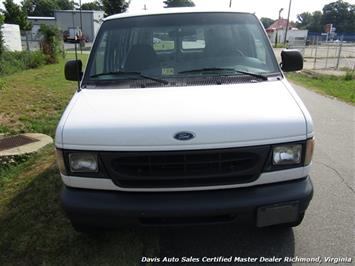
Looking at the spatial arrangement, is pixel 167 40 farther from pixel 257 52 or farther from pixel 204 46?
pixel 257 52

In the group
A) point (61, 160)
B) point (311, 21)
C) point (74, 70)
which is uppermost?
point (74, 70)

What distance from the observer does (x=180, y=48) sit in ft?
13.1

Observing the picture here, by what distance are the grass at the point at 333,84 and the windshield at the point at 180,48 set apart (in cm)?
748

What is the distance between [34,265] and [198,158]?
5.56 ft

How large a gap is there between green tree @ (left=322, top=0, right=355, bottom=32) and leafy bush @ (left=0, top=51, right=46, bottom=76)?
10709 centimetres

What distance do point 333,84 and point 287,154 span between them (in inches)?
498

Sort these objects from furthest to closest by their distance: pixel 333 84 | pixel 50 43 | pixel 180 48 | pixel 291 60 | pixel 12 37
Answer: pixel 12 37
pixel 50 43
pixel 333 84
pixel 291 60
pixel 180 48

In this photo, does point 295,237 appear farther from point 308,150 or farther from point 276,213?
point 308,150

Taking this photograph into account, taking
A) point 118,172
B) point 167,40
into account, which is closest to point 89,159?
point 118,172

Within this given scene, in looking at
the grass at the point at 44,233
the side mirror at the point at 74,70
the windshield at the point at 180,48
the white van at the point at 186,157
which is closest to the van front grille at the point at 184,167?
the white van at the point at 186,157

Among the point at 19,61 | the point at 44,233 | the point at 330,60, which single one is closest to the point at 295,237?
the point at 44,233

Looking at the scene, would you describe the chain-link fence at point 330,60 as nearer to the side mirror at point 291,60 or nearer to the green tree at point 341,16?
the side mirror at point 291,60

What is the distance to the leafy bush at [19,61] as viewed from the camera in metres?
15.4

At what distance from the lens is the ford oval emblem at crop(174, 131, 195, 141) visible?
2809 mm
